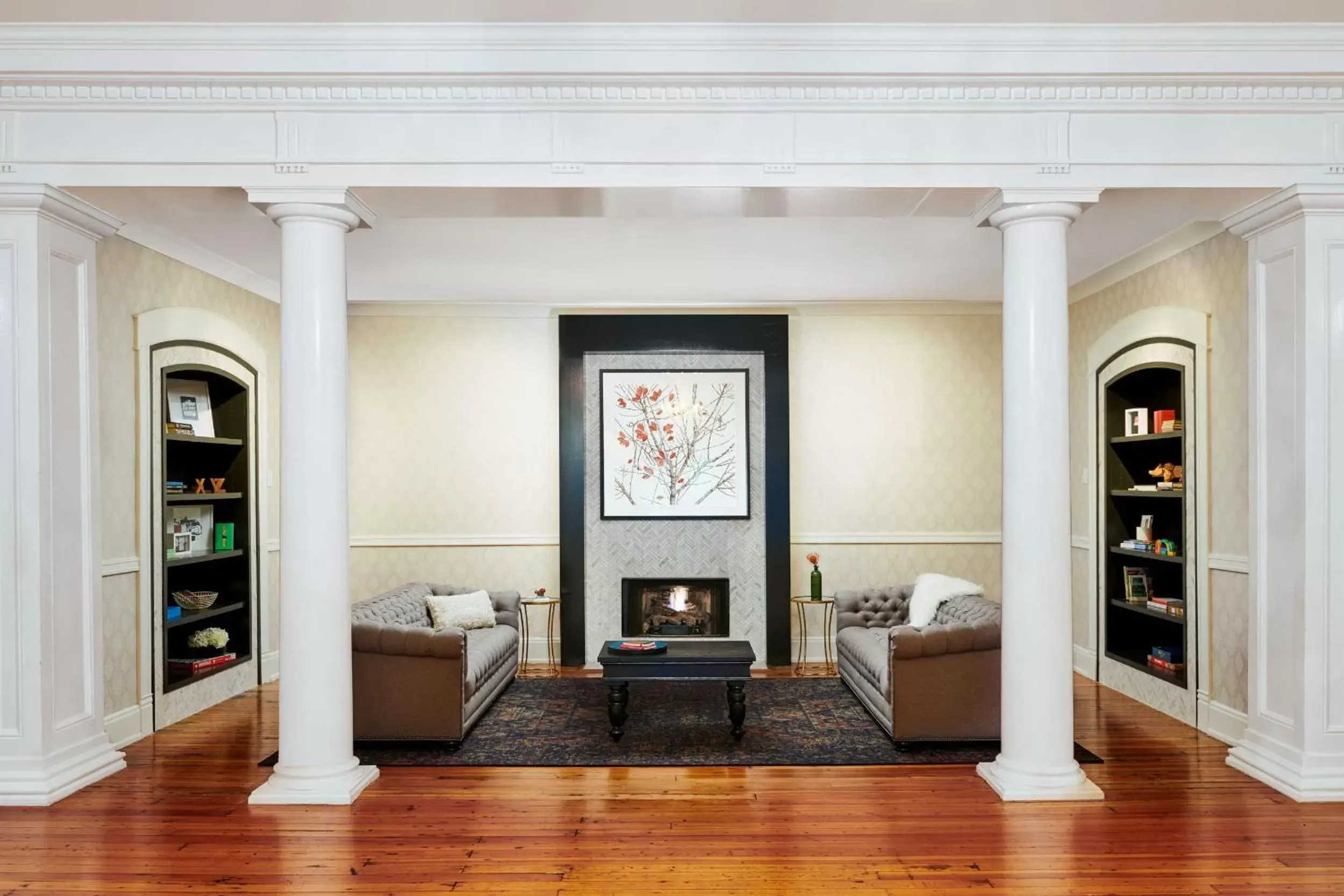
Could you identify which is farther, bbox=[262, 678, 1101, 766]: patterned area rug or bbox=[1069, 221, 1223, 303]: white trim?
bbox=[1069, 221, 1223, 303]: white trim

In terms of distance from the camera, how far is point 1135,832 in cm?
383

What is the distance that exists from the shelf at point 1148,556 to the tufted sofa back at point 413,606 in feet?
14.7

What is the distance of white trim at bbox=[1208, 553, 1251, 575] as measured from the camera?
5.23 meters

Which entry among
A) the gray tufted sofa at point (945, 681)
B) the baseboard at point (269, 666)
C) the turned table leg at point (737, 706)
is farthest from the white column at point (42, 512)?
the gray tufted sofa at point (945, 681)

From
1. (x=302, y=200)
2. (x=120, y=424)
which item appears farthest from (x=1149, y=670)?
(x=120, y=424)

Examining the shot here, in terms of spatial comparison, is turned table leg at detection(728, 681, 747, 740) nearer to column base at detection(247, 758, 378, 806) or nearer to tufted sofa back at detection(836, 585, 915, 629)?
tufted sofa back at detection(836, 585, 915, 629)

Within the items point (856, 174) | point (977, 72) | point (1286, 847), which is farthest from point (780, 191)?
point (1286, 847)

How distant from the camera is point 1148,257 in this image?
241 inches

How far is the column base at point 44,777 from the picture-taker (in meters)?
4.12

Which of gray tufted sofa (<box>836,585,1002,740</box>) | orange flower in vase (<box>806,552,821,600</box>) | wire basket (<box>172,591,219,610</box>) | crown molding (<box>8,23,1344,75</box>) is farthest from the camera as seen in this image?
orange flower in vase (<box>806,552,821,600</box>)

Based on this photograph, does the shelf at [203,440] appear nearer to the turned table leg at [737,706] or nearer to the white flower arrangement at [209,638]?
the white flower arrangement at [209,638]

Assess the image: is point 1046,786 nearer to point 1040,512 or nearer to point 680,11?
point 1040,512

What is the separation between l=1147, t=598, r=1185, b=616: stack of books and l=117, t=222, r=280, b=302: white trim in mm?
6521

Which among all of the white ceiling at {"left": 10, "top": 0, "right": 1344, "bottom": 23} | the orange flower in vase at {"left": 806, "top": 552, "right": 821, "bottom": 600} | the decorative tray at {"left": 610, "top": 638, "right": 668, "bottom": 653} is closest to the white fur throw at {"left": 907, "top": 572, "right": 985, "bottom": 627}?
the orange flower in vase at {"left": 806, "top": 552, "right": 821, "bottom": 600}
